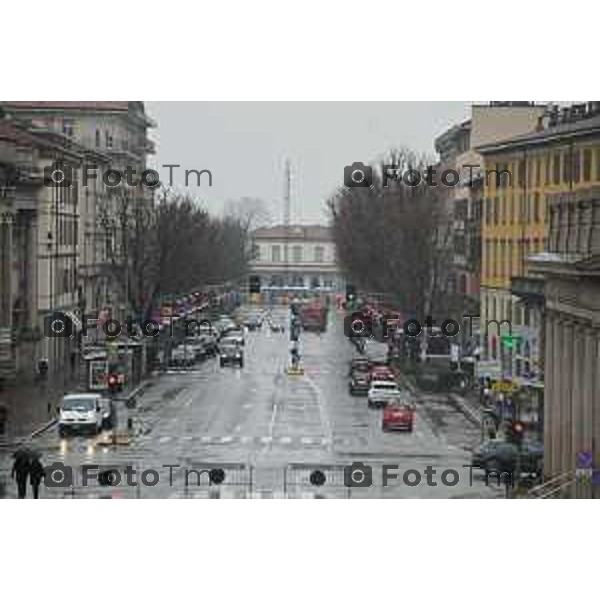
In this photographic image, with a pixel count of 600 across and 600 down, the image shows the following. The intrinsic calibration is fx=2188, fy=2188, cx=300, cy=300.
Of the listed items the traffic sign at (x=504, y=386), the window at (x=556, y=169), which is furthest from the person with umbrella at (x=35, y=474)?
the window at (x=556, y=169)

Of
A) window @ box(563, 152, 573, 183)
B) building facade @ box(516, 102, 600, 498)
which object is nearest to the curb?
building facade @ box(516, 102, 600, 498)

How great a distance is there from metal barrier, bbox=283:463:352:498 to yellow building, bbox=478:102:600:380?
92.3 inches

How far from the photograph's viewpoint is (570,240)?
75.7 ft

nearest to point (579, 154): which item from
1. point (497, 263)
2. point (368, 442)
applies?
point (497, 263)

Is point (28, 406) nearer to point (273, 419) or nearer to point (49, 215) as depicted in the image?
point (49, 215)

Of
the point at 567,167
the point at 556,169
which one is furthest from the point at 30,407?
the point at 567,167

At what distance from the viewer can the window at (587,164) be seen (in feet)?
74.3

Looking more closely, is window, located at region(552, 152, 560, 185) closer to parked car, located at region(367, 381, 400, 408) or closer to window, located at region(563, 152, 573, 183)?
window, located at region(563, 152, 573, 183)

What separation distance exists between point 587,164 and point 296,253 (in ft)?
24.5

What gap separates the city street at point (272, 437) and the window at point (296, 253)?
1.88 meters

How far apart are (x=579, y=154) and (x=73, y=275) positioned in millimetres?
6193
